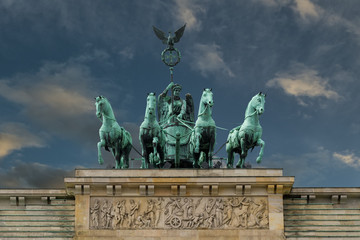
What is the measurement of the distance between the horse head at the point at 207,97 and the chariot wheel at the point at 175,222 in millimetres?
4446

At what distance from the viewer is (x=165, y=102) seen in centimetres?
4047

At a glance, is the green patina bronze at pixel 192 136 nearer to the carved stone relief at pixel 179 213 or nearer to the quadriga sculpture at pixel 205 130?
the quadriga sculpture at pixel 205 130

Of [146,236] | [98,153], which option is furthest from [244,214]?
[98,153]

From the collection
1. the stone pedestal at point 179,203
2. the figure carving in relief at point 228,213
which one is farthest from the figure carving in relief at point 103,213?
the figure carving in relief at point 228,213

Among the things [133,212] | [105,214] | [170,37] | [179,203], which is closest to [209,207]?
[179,203]

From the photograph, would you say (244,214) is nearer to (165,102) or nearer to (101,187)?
(101,187)

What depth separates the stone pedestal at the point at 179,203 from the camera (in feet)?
109

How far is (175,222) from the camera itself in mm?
33438

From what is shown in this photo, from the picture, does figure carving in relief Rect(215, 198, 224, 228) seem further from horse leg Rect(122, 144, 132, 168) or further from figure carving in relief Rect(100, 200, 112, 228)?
horse leg Rect(122, 144, 132, 168)

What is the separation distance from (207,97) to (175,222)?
4.88m

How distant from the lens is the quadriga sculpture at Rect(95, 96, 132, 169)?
114 ft

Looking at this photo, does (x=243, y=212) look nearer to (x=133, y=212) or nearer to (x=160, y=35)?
(x=133, y=212)

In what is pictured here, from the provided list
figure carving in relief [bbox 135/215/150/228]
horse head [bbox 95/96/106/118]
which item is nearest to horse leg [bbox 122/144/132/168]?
horse head [bbox 95/96/106/118]

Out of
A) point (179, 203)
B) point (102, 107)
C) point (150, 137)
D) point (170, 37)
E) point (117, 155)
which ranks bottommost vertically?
point (179, 203)
